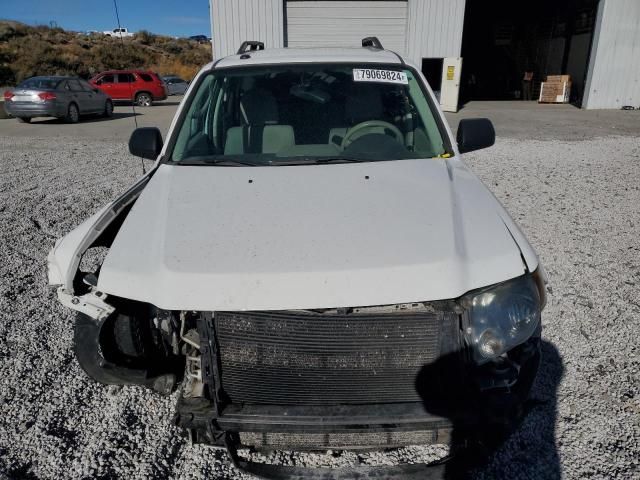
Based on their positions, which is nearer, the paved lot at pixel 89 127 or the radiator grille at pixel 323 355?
the radiator grille at pixel 323 355

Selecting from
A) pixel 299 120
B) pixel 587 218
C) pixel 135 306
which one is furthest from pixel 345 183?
pixel 587 218

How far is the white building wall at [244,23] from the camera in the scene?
47.8 ft

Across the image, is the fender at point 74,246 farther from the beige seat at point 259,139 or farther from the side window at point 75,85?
the side window at point 75,85

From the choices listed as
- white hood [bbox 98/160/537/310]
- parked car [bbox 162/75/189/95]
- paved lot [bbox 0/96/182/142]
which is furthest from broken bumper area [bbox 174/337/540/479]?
parked car [bbox 162/75/189/95]

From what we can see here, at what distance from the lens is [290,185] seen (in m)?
2.39

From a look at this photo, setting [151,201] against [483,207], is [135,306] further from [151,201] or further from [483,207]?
[483,207]

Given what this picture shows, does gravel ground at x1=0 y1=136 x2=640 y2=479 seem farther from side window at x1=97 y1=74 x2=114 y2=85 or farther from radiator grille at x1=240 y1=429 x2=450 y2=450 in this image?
side window at x1=97 y1=74 x2=114 y2=85

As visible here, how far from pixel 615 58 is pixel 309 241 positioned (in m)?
19.7

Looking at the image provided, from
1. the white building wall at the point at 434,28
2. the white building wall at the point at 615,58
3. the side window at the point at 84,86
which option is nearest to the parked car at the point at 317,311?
the white building wall at the point at 434,28

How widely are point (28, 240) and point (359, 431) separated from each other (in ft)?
14.8

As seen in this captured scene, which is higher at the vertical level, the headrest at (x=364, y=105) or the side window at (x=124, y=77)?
the side window at (x=124, y=77)

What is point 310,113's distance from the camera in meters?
3.17

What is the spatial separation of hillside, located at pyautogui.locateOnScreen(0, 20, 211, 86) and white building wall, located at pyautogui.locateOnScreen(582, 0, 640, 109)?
94.2 feet

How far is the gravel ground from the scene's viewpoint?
2.25 meters
